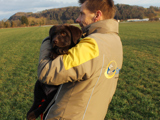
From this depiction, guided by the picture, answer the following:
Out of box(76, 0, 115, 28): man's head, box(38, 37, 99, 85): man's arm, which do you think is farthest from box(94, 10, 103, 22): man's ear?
box(38, 37, 99, 85): man's arm

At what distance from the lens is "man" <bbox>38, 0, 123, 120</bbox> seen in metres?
1.29

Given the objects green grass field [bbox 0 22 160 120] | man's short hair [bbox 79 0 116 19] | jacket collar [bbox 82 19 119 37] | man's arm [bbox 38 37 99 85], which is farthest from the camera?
green grass field [bbox 0 22 160 120]

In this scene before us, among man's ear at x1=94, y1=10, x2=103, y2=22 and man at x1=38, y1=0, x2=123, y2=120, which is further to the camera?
man's ear at x1=94, y1=10, x2=103, y2=22

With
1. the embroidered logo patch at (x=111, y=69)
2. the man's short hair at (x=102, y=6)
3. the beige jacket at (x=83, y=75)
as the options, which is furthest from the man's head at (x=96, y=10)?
the embroidered logo patch at (x=111, y=69)

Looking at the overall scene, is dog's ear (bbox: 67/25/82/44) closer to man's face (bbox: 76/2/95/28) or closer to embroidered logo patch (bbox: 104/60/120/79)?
man's face (bbox: 76/2/95/28)

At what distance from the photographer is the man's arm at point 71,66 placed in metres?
1.28

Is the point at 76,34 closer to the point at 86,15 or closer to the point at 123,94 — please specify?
the point at 86,15

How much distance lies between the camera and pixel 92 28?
1.73 m

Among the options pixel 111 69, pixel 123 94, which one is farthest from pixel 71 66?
pixel 123 94

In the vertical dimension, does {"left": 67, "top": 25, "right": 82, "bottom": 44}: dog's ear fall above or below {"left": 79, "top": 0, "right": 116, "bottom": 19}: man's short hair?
below

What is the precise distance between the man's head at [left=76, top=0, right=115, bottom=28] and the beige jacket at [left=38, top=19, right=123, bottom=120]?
0.35m

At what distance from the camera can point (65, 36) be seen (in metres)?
2.06

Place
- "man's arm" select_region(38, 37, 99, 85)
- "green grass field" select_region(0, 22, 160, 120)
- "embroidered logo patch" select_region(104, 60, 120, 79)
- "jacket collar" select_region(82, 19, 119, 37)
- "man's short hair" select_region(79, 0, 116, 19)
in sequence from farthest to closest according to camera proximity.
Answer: "green grass field" select_region(0, 22, 160, 120) < "man's short hair" select_region(79, 0, 116, 19) < "jacket collar" select_region(82, 19, 119, 37) < "embroidered logo patch" select_region(104, 60, 120, 79) < "man's arm" select_region(38, 37, 99, 85)

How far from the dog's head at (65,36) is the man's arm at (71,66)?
0.58 metres
